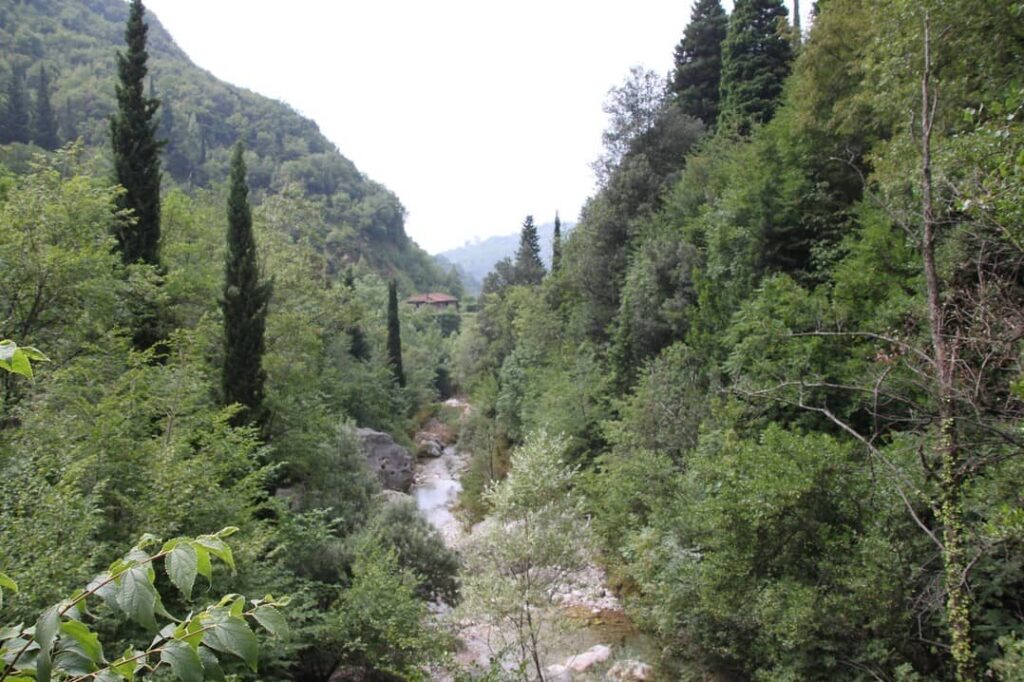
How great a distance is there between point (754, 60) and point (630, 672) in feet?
72.2

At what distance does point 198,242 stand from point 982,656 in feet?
71.9

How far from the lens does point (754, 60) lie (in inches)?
902

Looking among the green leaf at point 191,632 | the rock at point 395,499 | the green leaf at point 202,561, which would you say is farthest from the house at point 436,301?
the green leaf at point 191,632

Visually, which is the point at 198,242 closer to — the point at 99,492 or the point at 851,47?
the point at 99,492

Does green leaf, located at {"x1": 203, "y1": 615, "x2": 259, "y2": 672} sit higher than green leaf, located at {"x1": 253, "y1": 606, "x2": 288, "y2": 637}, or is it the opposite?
green leaf, located at {"x1": 203, "y1": 615, "x2": 259, "y2": 672}

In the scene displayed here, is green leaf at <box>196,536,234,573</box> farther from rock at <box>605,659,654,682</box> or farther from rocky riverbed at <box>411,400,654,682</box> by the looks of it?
rock at <box>605,659,654,682</box>

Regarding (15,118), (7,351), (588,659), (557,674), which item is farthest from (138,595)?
(15,118)

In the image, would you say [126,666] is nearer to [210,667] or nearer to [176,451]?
[210,667]

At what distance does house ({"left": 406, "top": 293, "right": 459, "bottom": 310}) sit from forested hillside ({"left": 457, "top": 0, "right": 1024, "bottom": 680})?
197ft

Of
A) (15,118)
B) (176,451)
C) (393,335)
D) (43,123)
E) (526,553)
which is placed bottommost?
(526,553)

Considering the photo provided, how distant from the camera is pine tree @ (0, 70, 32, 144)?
4841 cm

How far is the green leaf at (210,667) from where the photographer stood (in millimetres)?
1467

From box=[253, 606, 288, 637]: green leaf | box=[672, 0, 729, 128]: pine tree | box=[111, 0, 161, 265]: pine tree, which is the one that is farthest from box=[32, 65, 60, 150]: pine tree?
box=[253, 606, 288, 637]: green leaf

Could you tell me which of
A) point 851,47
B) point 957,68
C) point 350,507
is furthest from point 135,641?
point 851,47
